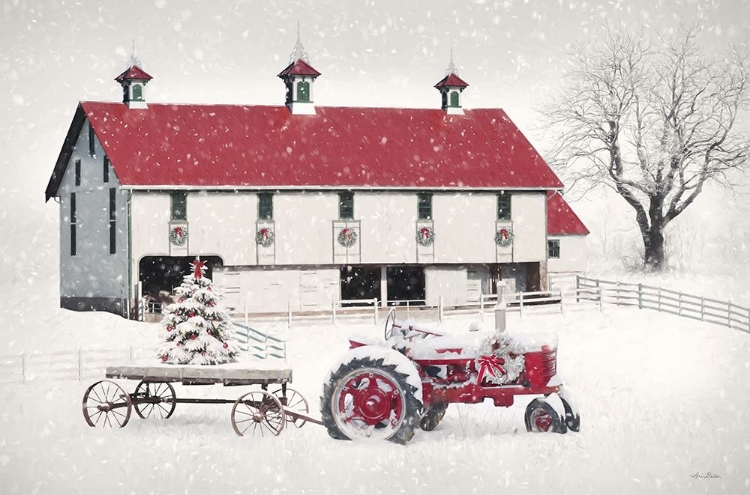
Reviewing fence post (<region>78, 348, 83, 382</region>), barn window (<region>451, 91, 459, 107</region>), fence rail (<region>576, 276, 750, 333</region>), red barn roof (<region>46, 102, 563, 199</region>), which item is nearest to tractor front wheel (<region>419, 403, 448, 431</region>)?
fence post (<region>78, 348, 83, 382</region>)

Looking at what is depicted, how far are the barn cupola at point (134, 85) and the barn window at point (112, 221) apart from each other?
10.4 feet

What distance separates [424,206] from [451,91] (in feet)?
14.8

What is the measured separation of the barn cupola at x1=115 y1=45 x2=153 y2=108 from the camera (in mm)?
28062

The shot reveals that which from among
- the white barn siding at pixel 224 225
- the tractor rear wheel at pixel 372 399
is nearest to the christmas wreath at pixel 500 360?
the tractor rear wheel at pixel 372 399

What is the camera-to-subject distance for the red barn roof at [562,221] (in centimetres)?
3478

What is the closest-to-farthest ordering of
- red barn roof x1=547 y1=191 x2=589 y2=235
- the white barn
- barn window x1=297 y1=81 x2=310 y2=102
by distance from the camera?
the white barn, barn window x1=297 y1=81 x2=310 y2=102, red barn roof x1=547 y1=191 x2=589 y2=235

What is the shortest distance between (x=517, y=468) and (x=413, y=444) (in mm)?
1269

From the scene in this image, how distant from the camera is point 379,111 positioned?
3069cm

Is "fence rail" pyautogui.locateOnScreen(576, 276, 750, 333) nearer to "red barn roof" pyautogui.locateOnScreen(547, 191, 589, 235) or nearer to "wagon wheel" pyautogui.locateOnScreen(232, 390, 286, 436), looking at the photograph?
"red barn roof" pyautogui.locateOnScreen(547, 191, 589, 235)

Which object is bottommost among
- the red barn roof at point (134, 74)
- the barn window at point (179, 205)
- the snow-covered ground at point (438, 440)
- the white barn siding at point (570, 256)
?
the snow-covered ground at point (438, 440)

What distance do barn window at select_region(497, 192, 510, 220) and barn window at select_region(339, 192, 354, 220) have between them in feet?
14.4

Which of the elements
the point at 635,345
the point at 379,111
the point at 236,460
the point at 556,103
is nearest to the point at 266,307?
the point at 379,111

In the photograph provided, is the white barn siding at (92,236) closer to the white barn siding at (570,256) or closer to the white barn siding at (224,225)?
the white barn siding at (224,225)

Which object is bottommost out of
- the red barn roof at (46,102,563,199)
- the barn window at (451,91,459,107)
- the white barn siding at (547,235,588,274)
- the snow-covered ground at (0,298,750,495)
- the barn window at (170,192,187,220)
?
the snow-covered ground at (0,298,750,495)
